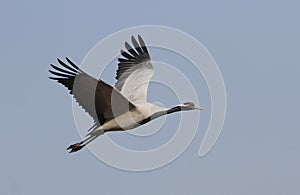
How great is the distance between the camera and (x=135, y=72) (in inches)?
1171

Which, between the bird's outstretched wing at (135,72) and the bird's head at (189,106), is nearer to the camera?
the bird's head at (189,106)

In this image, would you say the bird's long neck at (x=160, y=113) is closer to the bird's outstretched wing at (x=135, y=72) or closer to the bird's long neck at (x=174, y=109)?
the bird's long neck at (x=174, y=109)

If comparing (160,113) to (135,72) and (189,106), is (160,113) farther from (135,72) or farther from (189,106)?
(135,72)

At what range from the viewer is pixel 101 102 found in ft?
84.7

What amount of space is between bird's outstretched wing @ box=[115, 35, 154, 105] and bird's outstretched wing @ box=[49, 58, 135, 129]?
4.88ft

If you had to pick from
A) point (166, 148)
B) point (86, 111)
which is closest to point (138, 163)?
point (166, 148)

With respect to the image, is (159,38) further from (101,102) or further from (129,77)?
(101,102)

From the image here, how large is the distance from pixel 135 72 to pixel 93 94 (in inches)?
182

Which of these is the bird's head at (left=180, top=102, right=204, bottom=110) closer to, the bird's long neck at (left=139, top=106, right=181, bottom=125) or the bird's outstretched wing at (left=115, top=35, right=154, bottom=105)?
the bird's long neck at (left=139, top=106, right=181, bottom=125)

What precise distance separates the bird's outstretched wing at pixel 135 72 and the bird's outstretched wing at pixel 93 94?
1486 millimetres

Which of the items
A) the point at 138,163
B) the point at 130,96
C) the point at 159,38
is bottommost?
Answer: the point at 138,163

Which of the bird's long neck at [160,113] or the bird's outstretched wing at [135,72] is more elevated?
the bird's outstretched wing at [135,72]

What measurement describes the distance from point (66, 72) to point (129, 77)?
458 centimetres

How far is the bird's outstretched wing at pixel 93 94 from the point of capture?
81.3 ft
